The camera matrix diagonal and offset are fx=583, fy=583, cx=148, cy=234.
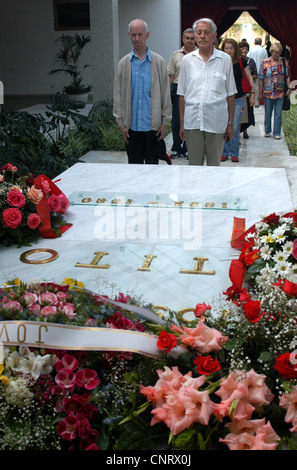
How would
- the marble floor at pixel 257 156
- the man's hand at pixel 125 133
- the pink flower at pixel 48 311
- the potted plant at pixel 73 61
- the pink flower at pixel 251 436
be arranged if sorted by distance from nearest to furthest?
1. the pink flower at pixel 251 436
2. the pink flower at pixel 48 311
3. the man's hand at pixel 125 133
4. the marble floor at pixel 257 156
5. the potted plant at pixel 73 61

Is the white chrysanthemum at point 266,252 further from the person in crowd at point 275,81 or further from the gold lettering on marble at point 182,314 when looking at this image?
the person in crowd at point 275,81

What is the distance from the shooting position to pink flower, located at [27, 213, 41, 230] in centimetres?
315

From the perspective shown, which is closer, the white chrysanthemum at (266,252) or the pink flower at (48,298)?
the pink flower at (48,298)

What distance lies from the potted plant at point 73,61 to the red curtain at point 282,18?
18.8 ft

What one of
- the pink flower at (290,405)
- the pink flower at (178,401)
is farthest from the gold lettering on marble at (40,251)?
the pink flower at (290,405)

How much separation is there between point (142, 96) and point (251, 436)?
4.10 m

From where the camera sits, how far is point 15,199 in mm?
3195

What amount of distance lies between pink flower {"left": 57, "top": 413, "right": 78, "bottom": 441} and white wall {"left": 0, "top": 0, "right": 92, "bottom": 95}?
1551 cm

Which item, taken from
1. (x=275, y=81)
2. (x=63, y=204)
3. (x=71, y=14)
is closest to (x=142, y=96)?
(x=63, y=204)

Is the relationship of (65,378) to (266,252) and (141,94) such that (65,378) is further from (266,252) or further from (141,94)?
(141,94)

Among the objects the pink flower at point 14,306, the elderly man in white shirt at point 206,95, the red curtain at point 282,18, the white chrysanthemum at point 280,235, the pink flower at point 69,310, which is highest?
the red curtain at point 282,18

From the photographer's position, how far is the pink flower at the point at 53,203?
3338 mm
